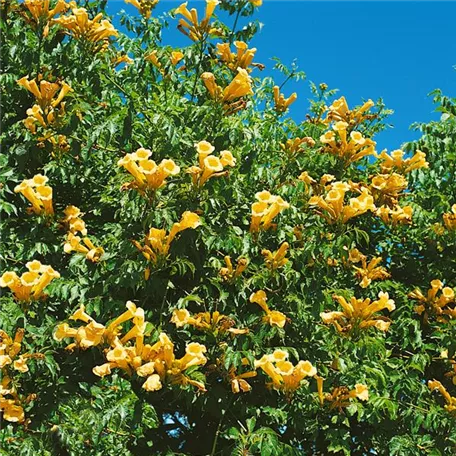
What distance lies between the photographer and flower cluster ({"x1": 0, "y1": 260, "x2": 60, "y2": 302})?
4285 millimetres

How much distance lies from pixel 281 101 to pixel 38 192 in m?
2.83

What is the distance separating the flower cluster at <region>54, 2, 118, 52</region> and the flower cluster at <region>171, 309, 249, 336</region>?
219 cm

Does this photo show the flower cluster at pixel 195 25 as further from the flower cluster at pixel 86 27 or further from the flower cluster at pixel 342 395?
the flower cluster at pixel 342 395

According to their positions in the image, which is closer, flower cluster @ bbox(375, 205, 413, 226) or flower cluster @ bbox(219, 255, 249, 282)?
flower cluster @ bbox(219, 255, 249, 282)

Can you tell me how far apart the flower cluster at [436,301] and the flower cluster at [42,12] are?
3695mm

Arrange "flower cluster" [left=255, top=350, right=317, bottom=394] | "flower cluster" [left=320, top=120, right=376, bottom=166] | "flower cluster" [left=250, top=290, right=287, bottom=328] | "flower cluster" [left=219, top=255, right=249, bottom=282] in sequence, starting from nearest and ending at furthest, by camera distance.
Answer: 1. "flower cluster" [left=255, top=350, right=317, bottom=394]
2. "flower cluster" [left=250, top=290, right=287, bottom=328]
3. "flower cluster" [left=219, top=255, right=249, bottom=282]
4. "flower cluster" [left=320, top=120, right=376, bottom=166]

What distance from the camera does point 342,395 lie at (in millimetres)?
4641

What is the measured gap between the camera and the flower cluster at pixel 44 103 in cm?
511

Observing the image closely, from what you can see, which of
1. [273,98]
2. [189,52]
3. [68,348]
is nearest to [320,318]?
[68,348]

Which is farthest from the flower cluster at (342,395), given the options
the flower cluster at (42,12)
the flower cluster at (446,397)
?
the flower cluster at (42,12)

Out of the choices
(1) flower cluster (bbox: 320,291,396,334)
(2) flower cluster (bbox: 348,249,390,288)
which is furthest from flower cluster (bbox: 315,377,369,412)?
(2) flower cluster (bbox: 348,249,390,288)

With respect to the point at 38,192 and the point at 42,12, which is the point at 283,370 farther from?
the point at 42,12

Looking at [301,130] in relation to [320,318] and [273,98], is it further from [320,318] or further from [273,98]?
[320,318]

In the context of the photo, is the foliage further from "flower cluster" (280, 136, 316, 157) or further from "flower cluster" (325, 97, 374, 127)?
"flower cluster" (325, 97, 374, 127)
